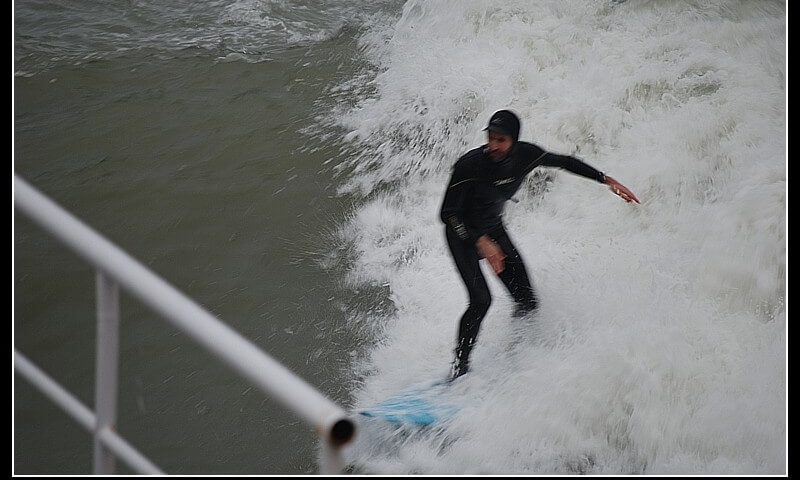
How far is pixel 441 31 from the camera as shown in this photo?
921 cm

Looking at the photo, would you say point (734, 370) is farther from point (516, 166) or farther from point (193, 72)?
point (193, 72)

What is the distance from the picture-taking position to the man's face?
12.0 ft

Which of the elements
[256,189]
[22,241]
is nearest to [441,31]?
[256,189]

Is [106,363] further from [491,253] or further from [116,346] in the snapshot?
[491,253]

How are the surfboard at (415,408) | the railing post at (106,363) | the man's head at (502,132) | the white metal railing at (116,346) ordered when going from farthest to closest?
the surfboard at (415,408) < the man's head at (502,132) < the railing post at (106,363) < the white metal railing at (116,346)

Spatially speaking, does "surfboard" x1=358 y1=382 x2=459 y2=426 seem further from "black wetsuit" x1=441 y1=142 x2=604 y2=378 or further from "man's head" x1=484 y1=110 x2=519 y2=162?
"man's head" x1=484 y1=110 x2=519 y2=162

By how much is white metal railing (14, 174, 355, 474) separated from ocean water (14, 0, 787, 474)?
2.72 metres

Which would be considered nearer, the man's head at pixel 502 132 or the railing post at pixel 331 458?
the railing post at pixel 331 458

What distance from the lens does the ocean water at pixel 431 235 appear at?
4.12m

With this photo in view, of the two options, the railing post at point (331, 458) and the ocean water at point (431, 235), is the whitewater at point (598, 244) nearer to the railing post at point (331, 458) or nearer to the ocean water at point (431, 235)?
the ocean water at point (431, 235)

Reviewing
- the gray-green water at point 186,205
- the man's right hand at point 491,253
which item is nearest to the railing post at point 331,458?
the gray-green water at point 186,205

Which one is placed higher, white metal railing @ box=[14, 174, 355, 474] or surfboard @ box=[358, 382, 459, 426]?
white metal railing @ box=[14, 174, 355, 474]

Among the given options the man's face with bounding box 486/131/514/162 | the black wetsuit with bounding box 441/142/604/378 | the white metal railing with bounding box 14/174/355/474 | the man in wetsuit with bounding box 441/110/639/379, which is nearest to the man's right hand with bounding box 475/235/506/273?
the man in wetsuit with bounding box 441/110/639/379

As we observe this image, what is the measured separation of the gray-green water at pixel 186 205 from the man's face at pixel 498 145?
70.5 inches
